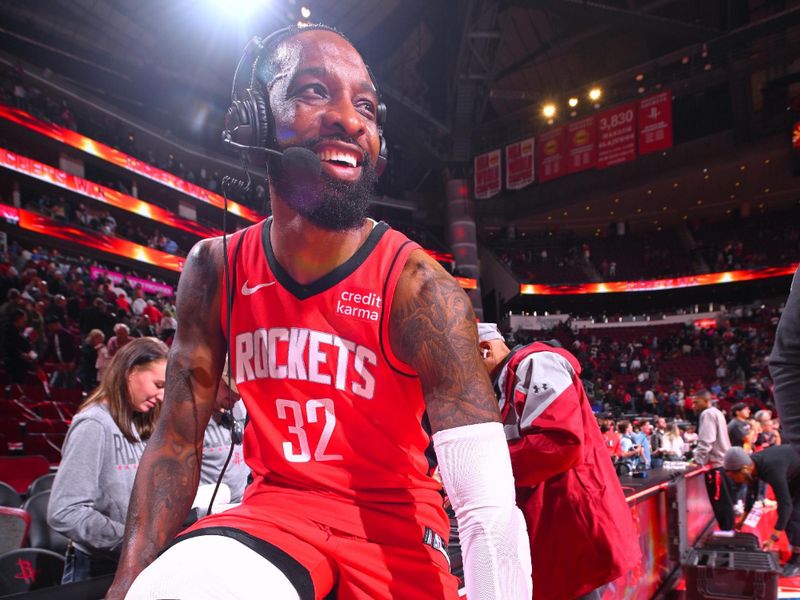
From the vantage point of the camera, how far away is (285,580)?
94cm

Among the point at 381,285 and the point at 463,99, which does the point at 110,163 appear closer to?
the point at 463,99

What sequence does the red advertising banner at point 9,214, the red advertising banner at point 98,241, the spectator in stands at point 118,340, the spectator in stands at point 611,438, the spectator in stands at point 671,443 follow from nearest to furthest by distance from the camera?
1. the spectator in stands at point 118,340
2. the spectator in stands at point 611,438
3. the spectator in stands at point 671,443
4. the red advertising banner at point 9,214
5. the red advertising banner at point 98,241

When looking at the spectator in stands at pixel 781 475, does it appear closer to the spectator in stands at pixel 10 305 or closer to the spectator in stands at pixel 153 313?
the spectator in stands at pixel 10 305

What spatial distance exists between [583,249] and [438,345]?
31.6 metres

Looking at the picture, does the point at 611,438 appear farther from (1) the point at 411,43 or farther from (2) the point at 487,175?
(1) the point at 411,43

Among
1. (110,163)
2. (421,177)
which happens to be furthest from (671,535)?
(421,177)

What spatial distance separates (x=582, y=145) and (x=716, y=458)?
57.4 ft

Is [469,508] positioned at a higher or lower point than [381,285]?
lower

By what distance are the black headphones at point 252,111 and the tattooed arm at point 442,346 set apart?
0.33 metres

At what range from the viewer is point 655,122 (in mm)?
21422

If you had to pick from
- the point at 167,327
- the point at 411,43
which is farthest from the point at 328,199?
the point at 411,43

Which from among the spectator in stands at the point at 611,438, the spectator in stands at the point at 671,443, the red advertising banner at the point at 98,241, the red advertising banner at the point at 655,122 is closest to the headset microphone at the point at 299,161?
the spectator in stands at the point at 611,438

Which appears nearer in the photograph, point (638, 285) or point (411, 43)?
point (411, 43)

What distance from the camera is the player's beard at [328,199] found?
1243 mm
